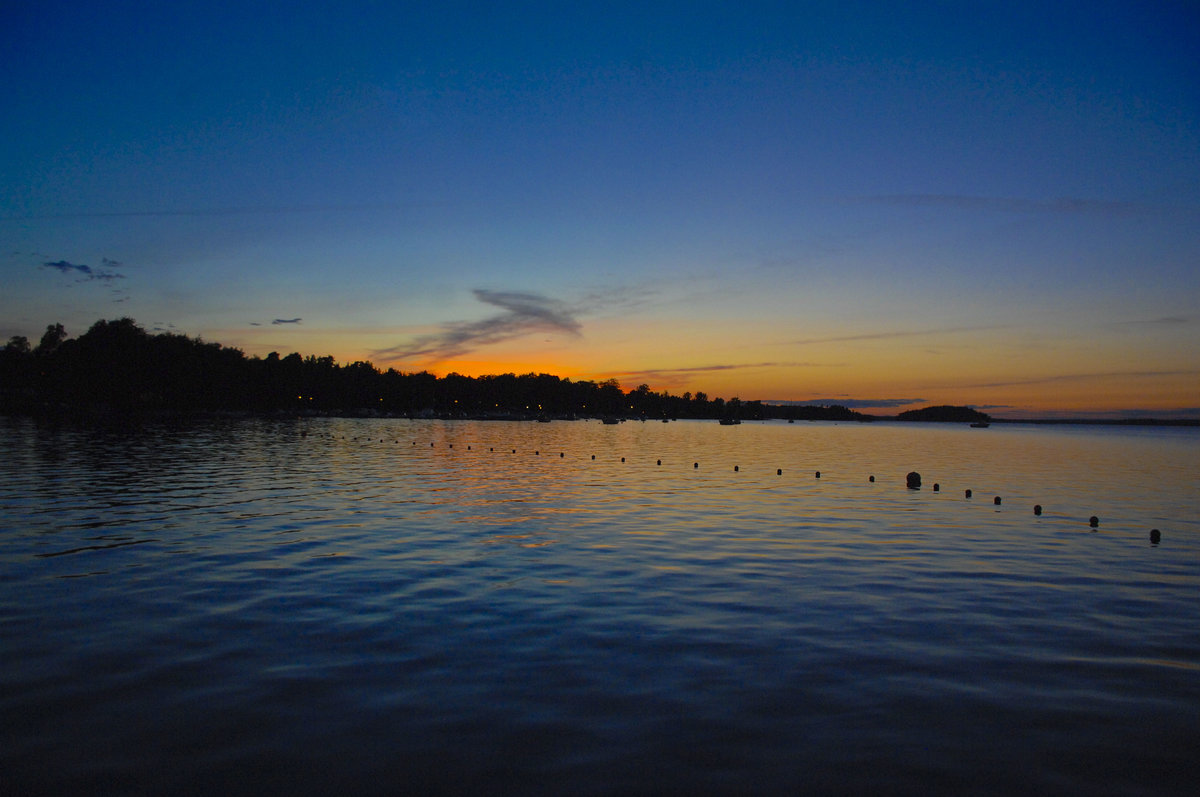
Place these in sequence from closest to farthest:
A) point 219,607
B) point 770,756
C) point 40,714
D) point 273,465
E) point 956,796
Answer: point 956,796, point 770,756, point 40,714, point 219,607, point 273,465

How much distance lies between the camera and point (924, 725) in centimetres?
935

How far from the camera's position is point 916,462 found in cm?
6988

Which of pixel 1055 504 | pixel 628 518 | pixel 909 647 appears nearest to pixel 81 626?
pixel 909 647

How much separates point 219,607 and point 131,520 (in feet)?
42.4

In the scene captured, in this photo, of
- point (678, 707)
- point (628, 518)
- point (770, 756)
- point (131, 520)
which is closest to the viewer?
point (770, 756)

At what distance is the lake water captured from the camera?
26.6 ft

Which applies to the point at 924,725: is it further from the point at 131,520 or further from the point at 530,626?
the point at 131,520

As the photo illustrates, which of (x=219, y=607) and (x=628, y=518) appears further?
(x=628, y=518)

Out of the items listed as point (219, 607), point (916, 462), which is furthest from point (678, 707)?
point (916, 462)

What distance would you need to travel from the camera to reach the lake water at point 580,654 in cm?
811

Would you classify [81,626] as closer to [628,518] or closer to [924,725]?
[924,725]

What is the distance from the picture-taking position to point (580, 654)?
465 inches

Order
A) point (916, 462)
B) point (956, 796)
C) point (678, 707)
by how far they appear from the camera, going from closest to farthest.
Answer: point (956, 796), point (678, 707), point (916, 462)

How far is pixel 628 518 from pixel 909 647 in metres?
16.6
